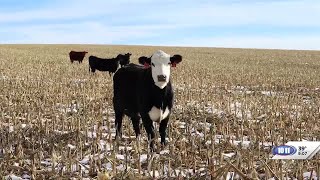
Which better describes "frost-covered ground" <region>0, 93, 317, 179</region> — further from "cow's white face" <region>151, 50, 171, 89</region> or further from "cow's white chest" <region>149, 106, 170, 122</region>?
"cow's white face" <region>151, 50, 171, 89</region>

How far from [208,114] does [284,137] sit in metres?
2.78

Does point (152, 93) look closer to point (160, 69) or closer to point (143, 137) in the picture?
point (160, 69)

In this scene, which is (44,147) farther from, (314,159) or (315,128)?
(315,128)

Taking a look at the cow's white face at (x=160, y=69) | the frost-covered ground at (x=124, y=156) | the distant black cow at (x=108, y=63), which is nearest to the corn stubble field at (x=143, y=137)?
the frost-covered ground at (x=124, y=156)

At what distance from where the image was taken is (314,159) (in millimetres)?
6328

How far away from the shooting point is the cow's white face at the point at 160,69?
7.10 meters

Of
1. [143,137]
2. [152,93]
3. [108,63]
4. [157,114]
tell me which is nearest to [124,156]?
[157,114]

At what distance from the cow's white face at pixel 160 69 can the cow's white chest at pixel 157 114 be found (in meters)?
0.40

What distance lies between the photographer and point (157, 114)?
24.2 ft

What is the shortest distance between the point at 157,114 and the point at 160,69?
0.74m

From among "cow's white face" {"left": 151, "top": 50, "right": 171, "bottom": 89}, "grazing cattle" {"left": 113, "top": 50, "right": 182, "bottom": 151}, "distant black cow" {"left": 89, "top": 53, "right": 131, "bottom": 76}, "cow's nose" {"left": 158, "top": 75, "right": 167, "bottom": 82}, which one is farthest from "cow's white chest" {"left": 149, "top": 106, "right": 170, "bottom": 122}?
"distant black cow" {"left": 89, "top": 53, "right": 131, "bottom": 76}

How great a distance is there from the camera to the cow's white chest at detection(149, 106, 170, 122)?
24.1ft

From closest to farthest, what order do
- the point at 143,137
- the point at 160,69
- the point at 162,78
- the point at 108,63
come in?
the point at 162,78 → the point at 160,69 → the point at 143,137 → the point at 108,63

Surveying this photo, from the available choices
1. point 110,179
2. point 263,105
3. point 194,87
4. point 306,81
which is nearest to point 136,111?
point 110,179
